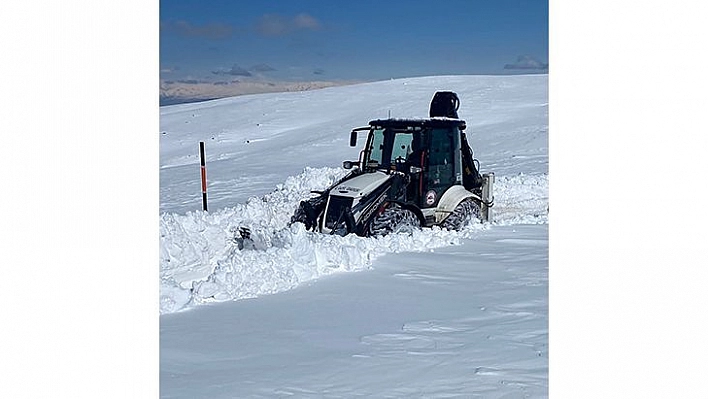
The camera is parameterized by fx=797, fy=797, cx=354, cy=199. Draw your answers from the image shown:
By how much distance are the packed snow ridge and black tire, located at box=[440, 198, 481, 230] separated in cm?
6

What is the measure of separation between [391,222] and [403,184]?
0.23 m

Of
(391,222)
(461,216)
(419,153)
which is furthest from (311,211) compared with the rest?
(461,216)

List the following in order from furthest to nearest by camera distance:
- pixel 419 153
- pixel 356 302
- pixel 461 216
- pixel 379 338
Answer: pixel 461 216
pixel 419 153
pixel 356 302
pixel 379 338

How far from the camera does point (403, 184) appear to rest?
4152 mm

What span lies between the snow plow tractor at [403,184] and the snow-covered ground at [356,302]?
15 centimetres

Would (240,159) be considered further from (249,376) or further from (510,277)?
(249,376)

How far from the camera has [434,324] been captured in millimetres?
2695

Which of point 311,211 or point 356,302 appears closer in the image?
point 356,302

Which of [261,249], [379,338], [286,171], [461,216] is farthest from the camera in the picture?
[286,171]

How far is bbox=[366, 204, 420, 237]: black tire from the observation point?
4039mm

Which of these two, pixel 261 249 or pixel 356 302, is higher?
pixel 261 249

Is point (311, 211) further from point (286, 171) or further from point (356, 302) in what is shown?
point (286, 171)
